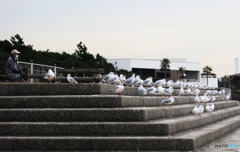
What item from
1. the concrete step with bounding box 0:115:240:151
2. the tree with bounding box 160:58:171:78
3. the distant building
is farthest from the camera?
the tree with bounding box 160:58:171:78

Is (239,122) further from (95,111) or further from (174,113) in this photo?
(95,111)

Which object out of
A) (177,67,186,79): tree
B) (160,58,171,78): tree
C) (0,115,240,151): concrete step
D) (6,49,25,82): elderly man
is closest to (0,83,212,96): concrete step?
(6,49,25,82): elderly man

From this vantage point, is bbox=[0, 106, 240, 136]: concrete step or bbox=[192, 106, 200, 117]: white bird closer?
bbox=[0, 106, 240, 136]: concrete step

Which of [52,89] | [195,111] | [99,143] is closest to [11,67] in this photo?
[52,89]

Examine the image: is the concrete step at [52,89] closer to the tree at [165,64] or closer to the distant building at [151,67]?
the distant building at [151,67]

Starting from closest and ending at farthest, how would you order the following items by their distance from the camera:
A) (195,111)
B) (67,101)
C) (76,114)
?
1. (76,114)
2. (67,101)
3. (195,111)

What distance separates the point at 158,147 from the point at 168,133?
1.82ft

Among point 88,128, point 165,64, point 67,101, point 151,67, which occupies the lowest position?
point 88,128

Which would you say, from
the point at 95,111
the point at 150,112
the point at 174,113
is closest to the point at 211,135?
the point at 174,113

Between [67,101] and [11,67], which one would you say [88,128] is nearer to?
[67,101]

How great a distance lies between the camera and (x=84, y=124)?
7738mm

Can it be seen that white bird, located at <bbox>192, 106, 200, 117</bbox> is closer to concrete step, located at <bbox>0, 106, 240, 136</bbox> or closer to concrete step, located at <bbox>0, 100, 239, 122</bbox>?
concrete step, located at <bbox>0, 100, 239, 122</bbox>

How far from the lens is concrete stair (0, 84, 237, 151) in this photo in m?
7.37

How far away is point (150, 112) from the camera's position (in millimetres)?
8484
